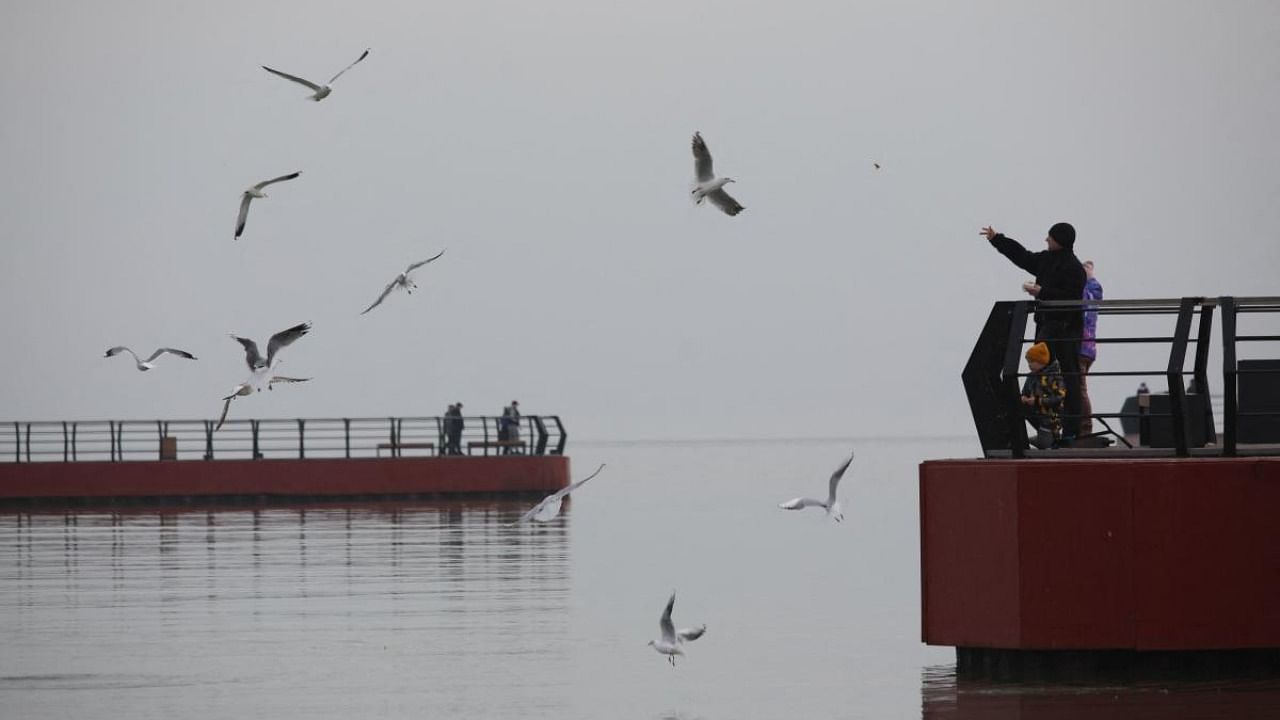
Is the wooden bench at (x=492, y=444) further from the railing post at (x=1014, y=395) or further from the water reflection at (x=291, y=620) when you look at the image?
the railing post at (x=1014, y=395)

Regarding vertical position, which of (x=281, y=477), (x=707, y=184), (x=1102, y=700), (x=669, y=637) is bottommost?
(x=281, y=477)

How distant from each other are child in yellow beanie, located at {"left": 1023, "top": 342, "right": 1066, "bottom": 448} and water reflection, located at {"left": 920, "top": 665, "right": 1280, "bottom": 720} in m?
1.90

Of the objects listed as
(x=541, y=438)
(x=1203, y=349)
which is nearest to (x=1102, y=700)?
(x=1203, y=349)

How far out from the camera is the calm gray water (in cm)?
1296

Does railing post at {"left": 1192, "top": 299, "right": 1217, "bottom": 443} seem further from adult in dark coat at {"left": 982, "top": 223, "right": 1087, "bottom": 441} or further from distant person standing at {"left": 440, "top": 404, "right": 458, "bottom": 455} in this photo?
distant person standing at {"left": 440, "top": 404, "right": 458, "bottom": 455}

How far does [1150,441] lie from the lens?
14.8 meters

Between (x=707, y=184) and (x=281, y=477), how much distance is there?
32.4 meters

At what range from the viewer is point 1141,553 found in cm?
1309

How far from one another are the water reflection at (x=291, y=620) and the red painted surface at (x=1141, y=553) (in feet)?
9.85

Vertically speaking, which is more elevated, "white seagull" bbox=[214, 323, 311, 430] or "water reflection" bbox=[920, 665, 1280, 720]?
"white seagull" bbox=[214, 323, 311, 430]

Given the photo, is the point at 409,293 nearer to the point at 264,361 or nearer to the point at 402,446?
the point at 264,361

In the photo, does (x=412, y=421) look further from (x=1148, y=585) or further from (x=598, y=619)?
(x=1148, y=585)

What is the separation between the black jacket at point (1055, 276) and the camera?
14742mm

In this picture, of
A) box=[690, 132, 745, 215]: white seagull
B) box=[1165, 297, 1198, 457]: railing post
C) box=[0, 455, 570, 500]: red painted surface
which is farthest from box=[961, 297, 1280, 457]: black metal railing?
box=[0, 455, 570, 500]: red painted surface
